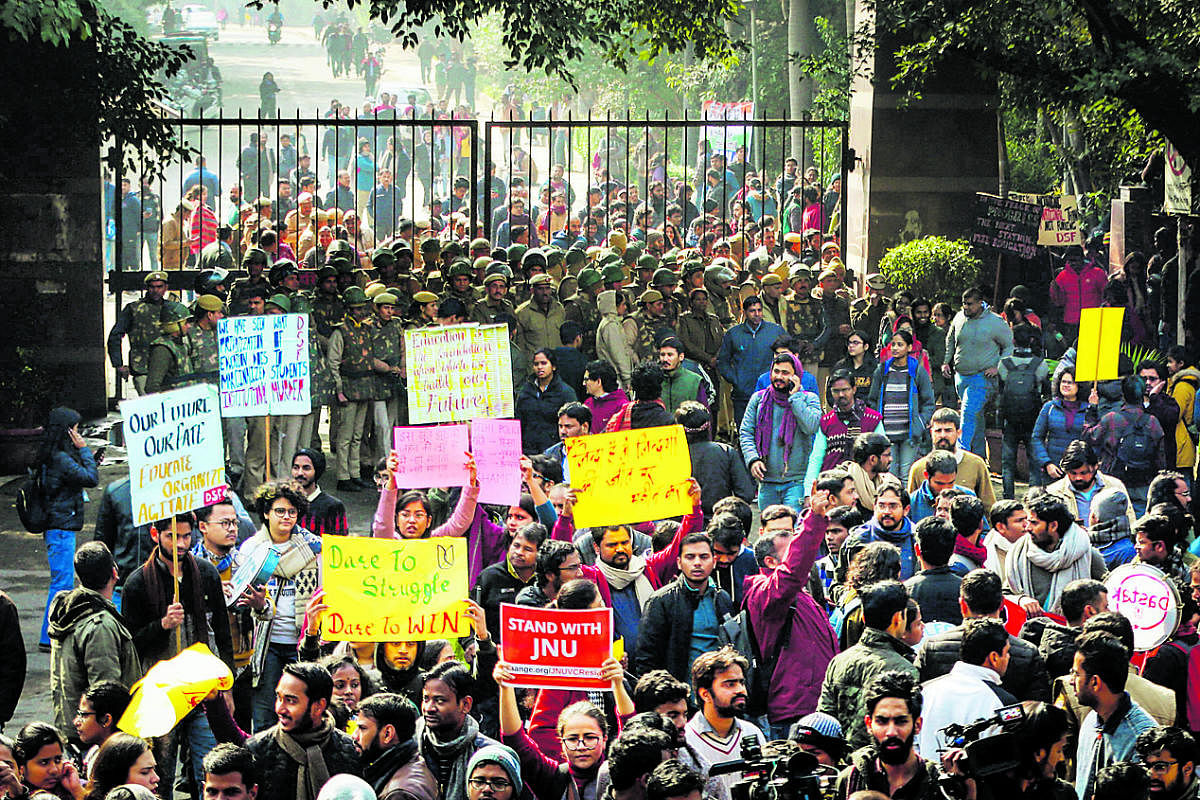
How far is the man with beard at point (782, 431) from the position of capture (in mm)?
12742

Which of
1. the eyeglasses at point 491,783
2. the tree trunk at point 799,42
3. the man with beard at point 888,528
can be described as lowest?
the eyeglasses at point 491,783

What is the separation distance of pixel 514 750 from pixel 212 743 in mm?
1889

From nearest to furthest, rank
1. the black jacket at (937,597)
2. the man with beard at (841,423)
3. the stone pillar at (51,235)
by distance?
the black jacket at (937,597), the man with beard at (841,423), the stone pillar at (51,235)

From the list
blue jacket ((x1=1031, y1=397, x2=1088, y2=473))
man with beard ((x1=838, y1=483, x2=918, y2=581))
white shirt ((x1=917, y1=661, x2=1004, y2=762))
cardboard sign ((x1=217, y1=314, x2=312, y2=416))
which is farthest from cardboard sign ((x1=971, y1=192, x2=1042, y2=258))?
white shirt ((x1=917, y1=661, x2=1004, y2=762))

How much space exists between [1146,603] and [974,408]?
7.53 metres

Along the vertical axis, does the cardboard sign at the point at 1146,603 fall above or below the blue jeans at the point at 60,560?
above

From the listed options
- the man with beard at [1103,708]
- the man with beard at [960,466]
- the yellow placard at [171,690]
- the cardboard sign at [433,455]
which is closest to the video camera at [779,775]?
the man with beard at [1103,708]

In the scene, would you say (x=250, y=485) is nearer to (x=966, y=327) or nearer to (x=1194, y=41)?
(x=966, y=327)

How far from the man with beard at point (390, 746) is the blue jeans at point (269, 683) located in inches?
75.5

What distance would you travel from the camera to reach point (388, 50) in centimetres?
6956

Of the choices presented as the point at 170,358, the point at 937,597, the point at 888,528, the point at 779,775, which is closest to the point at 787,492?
the point at 888,528

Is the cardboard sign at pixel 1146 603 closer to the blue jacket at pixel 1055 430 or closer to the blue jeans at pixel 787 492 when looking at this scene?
the blue jeans at pixel 787 492

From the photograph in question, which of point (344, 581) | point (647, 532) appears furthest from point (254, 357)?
point (344, 581)

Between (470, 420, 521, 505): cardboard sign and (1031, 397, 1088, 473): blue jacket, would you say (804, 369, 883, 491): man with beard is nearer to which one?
(1031, 397, 1088, 473): blue jacket
